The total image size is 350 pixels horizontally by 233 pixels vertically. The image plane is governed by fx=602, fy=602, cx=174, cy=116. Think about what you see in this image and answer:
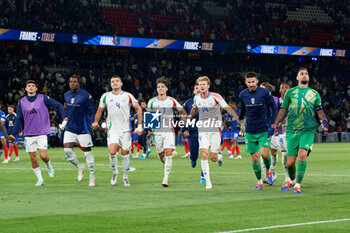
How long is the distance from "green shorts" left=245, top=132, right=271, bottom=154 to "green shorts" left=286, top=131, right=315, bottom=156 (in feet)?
2.74

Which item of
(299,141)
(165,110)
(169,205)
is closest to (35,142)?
(165,110)

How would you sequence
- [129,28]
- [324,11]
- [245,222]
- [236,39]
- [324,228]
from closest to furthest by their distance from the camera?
[324,228], [245,222], [129,28], [236,39], [324,11]

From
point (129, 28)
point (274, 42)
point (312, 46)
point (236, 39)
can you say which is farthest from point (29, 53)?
point (312, 46)

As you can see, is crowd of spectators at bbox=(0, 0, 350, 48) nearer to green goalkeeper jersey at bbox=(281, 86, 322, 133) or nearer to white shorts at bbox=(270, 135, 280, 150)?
white shorts at bbox=(270, 135, 280, 150)

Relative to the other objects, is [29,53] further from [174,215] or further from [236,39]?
[174,215]

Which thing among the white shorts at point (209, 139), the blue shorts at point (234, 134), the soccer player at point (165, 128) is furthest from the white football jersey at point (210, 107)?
the blue shorts at point (234, 134)

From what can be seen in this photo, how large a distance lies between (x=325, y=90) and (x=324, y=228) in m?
47.1

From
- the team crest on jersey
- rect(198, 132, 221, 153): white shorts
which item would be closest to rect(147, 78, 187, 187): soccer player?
rect(198, 132, 221, 153): white shorts

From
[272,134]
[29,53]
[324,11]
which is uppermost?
[324,11]

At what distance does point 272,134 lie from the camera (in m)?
14.5

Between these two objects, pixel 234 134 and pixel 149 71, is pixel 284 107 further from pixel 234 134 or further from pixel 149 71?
pixel 149 71

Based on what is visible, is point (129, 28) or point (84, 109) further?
point (129, 28)

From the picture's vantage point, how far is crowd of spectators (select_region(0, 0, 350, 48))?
41.9 meters

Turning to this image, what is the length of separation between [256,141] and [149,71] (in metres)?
34.8
